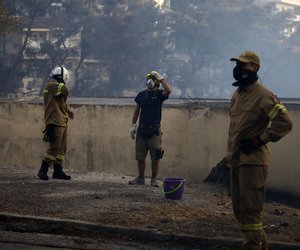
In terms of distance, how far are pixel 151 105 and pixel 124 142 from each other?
16.0 feet

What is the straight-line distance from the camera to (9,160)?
16.5 metres

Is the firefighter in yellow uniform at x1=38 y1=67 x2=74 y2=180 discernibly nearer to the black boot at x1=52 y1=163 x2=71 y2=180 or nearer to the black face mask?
the black boot at x1=52 y1=163 x2=71 y2=180

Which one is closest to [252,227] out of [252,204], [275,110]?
[252,204]

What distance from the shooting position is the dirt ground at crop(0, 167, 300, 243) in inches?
311

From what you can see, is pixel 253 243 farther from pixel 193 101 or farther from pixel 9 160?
pixel 9 160

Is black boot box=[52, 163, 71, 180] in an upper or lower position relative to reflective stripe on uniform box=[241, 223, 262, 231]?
lower

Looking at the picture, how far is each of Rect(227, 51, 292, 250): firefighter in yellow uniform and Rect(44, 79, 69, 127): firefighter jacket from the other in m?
5.06

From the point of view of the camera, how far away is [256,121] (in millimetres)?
6074

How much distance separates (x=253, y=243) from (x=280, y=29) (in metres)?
53.4

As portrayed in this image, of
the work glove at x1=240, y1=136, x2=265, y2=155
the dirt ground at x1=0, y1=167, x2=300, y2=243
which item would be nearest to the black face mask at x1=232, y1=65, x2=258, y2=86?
the work glove at x1=240, y1=136, x2=265, y2=155

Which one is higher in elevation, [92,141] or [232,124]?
[232,124]

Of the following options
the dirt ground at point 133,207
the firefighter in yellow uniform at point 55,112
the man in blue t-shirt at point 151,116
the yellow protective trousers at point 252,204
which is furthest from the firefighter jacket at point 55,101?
the yellow protective trousers at point 252,204

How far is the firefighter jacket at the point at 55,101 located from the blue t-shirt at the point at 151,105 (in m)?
1.30

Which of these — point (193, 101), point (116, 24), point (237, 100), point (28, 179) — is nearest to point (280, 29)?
point (116, 24)
